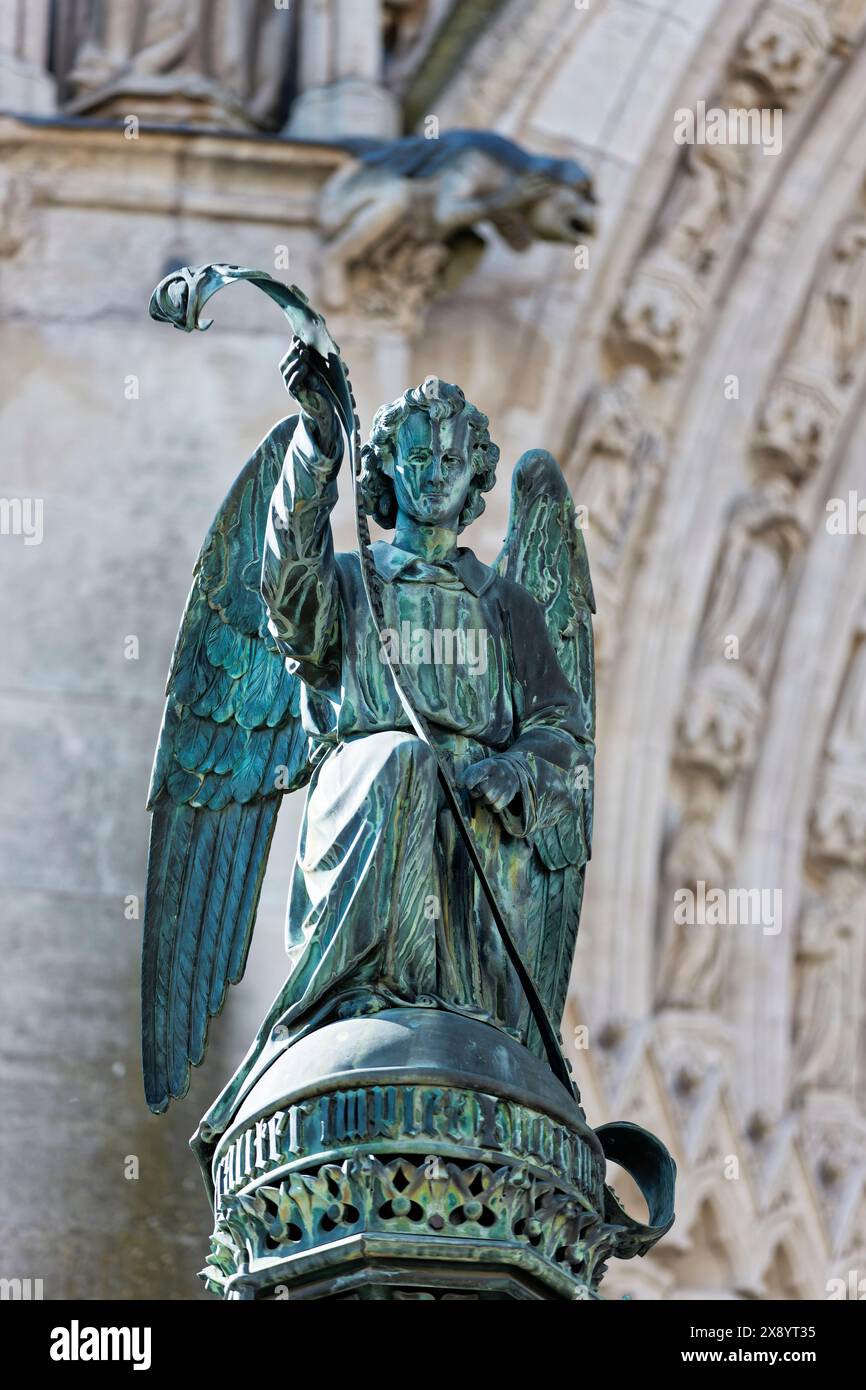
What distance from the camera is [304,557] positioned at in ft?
16.6

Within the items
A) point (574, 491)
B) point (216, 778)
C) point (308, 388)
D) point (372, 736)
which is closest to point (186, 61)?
point (574, 491)

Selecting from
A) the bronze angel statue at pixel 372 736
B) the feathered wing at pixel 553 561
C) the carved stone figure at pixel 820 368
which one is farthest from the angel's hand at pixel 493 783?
the carved stone figure at pixel 820 368

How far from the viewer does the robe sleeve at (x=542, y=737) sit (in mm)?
5059

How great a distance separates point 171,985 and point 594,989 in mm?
4986

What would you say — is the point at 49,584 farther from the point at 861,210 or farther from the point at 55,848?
the point at 861,210

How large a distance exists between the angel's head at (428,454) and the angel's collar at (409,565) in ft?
0.18

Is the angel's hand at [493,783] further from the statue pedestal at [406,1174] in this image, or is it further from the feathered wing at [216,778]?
the feathered wing at [216,778]

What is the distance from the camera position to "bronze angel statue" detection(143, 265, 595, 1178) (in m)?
4.93

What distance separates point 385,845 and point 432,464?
0.62 meters

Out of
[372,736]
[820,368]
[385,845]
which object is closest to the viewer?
[385,845]

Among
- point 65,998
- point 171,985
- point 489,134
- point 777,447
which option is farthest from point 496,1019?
point 777,447

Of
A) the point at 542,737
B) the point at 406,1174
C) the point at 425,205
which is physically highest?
the point at 425,205

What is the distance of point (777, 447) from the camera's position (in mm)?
11273

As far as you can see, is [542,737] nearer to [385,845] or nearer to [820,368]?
[385,845]
